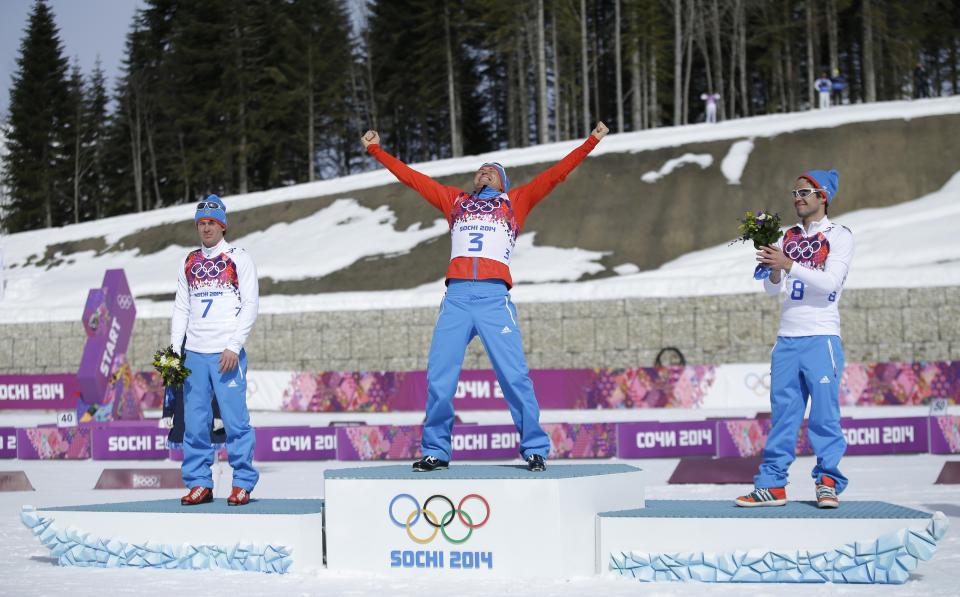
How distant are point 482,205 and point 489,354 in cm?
108

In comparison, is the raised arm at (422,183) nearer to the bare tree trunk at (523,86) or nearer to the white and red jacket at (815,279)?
the white and red jacket at (815,279)

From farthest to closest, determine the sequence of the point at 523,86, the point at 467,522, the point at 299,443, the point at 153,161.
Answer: the point at 153,161
the point at 523,86
the point at 299,443
the point at 467,522

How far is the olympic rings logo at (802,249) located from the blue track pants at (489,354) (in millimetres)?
1938

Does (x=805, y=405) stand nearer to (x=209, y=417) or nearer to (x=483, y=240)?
(x=483, y=240)

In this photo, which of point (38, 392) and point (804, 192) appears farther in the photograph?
point (38, 392)

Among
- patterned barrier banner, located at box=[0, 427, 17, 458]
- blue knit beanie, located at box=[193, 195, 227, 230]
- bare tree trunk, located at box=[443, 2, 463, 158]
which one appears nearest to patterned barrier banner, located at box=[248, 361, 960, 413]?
patterned barrier banner, located at box=[0, 427, 17, 458]

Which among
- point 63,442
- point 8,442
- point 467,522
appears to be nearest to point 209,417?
point 467,522

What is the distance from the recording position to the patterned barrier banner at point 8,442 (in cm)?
1681

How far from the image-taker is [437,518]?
6930mm

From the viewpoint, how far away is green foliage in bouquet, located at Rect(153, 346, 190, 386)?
26.3ft

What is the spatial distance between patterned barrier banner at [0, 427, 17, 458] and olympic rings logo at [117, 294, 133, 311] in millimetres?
2953

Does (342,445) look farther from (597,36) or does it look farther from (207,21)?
(597,36)

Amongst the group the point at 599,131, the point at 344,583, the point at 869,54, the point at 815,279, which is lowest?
the point at 344,583

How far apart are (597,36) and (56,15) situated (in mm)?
29800
